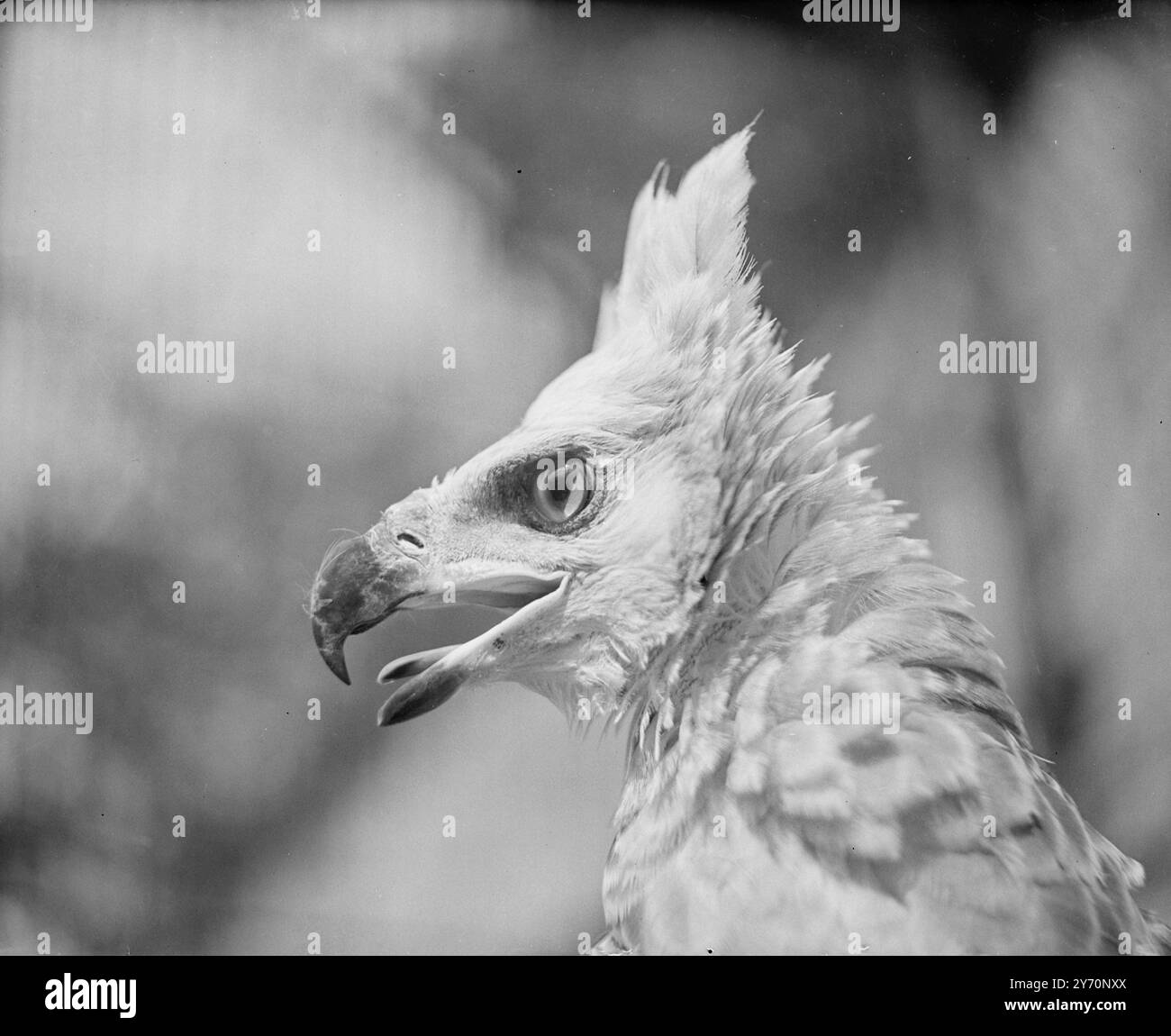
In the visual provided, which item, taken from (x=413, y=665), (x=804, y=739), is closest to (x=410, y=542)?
(x=413, y=665)

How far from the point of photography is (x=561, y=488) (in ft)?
5.51

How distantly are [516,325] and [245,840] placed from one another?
116 cm

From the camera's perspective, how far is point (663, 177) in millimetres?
1994

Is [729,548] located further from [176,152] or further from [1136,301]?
[176,152]

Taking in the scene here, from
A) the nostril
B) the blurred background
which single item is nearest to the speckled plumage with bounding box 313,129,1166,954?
the nostril

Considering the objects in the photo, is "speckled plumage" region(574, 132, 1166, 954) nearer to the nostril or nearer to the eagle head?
the eagle head

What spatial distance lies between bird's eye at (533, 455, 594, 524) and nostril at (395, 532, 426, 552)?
20 centimetres

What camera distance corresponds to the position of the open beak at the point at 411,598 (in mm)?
1634

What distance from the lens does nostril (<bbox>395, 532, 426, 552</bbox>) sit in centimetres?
166

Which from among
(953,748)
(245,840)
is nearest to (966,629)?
(953,748)

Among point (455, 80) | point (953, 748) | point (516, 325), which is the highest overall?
point (455, 80)

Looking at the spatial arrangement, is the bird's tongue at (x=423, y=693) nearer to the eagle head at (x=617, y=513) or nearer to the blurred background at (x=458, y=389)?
the eagle head at (x=617, y=513)

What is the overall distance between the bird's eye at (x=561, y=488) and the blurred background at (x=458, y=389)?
0.38 metres

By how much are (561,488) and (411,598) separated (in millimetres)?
303
